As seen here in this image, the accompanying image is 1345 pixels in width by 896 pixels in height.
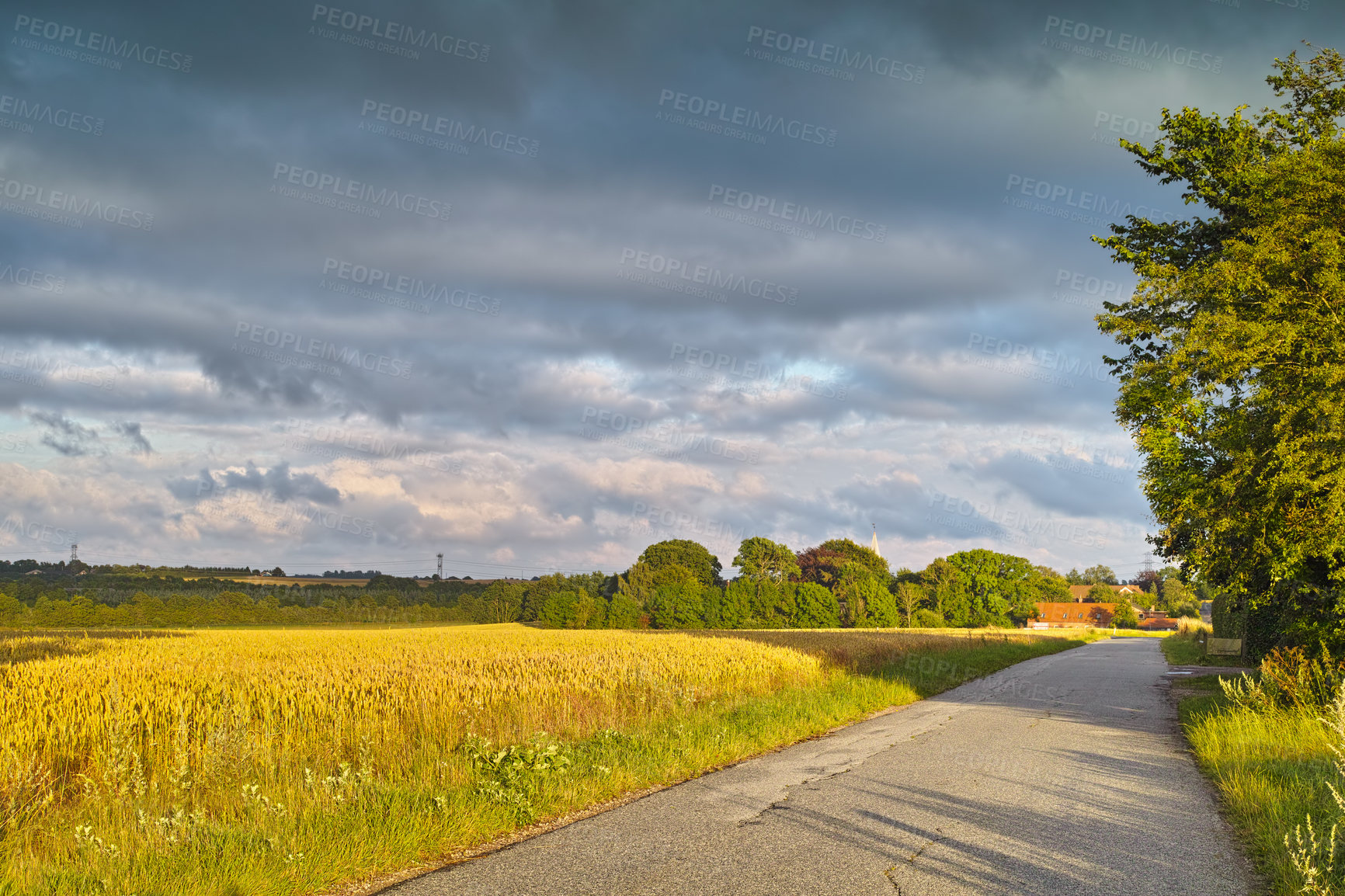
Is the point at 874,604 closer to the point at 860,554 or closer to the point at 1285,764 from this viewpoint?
the point at 860,554

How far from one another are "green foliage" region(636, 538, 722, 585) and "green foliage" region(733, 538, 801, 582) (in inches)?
447

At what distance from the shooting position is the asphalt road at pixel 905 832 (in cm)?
577

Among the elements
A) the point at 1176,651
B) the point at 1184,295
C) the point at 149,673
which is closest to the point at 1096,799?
the point at 1184,295

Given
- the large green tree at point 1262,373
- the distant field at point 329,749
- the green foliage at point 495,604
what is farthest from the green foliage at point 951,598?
the large green tree at point 1262,373

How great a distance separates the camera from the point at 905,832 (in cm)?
694

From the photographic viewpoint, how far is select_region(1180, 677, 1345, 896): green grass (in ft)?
21.3

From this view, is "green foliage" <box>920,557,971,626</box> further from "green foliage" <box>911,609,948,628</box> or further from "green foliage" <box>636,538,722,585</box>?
"green foliage" <box>636,538,722,585</box>

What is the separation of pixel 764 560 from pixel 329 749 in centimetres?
9661

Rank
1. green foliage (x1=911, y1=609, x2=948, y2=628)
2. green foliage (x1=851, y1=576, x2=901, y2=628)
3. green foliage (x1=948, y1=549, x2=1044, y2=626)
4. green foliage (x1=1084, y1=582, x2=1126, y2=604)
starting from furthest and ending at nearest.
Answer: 1. green foliage (x1=1084, y1=582, x2=1126, y2=604)
2. green foliage (x1=948, y1=549, x2=1044, y2=626)
3. green foliage (x1=911, y1=609, x2=948, y2=628)
4. green foliage (x1=851, y1=576, x2=901, y2=628)

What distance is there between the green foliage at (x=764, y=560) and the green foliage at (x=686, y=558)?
11.3 meters

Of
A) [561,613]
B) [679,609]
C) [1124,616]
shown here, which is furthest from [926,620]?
[1124,616]

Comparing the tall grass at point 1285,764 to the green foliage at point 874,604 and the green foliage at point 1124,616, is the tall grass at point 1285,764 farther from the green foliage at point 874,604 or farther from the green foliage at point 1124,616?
the green foliage at point 1124,616

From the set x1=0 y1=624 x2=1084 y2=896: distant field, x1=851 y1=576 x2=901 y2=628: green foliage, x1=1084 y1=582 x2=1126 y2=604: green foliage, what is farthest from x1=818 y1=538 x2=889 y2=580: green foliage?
x1=0 y1=624 x2=1084 y2=896: distant field

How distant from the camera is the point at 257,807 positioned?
279 inches
